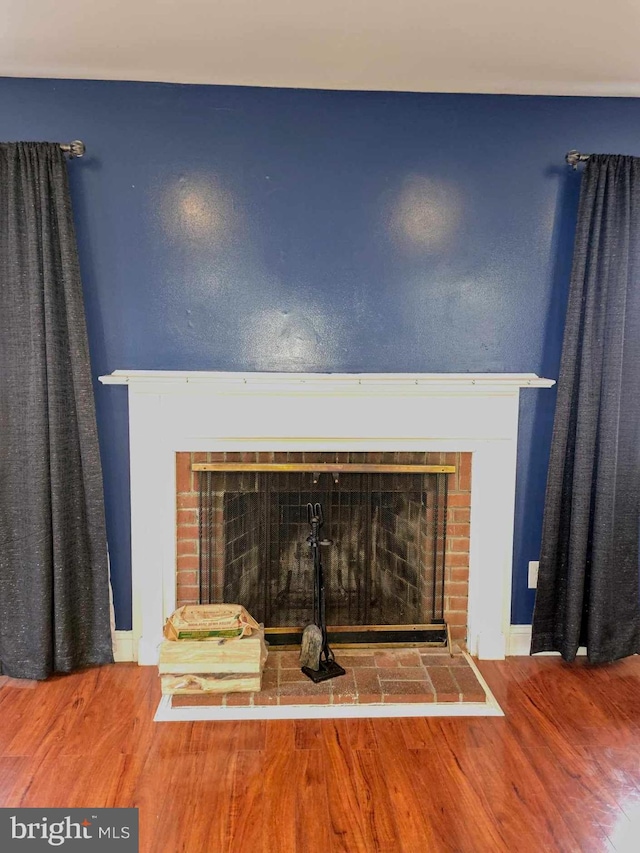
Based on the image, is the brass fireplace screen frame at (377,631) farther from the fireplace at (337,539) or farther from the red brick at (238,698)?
the red brick at (238,698)

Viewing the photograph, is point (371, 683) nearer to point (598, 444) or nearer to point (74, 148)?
point (598, 444)

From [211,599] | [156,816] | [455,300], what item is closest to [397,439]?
[455,300]

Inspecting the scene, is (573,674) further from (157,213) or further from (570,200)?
(157,213)

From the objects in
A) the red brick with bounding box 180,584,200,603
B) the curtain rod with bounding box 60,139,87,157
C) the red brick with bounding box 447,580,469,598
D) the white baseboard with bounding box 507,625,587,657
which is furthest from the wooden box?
the curtain rod with bounding box 60,139,87,157

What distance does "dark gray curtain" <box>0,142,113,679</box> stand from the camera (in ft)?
7.55

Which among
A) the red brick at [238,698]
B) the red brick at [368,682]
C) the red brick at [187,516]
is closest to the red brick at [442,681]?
the red brick at [368,682]

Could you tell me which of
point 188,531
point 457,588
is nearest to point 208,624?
point 188,531

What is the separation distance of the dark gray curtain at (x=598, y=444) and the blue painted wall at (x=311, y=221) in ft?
0.45

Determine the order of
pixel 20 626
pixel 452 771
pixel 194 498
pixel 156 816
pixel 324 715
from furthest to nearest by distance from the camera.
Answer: pixel 194 498
pixel 20 626
pixel 324 715
pixel 452 771
pixel 156 816

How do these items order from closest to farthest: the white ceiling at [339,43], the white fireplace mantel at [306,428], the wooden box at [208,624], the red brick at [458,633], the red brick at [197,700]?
1. the white ceiling at [339,43]
2. the red brick at [197,700]
3. the wooden box at [208,624]
4. the white fireplace mantel at [306,428]
5. the red brick at [458,633]

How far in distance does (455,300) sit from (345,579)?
1.33m

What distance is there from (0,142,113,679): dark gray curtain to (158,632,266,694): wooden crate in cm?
38

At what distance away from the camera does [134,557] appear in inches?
100

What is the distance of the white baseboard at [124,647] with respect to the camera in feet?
8.48
